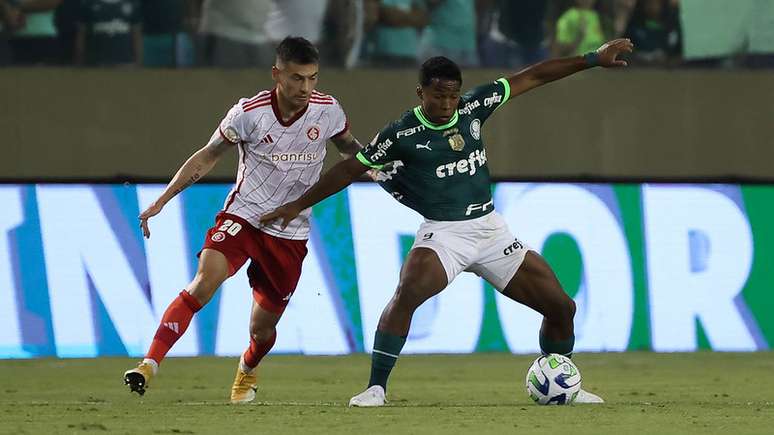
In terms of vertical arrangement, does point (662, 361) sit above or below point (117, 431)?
below

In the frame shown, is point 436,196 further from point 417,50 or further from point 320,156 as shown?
point 417,50

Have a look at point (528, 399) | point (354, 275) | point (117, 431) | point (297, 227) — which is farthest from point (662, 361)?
point (117, 431)

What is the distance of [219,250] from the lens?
10047 millimetres

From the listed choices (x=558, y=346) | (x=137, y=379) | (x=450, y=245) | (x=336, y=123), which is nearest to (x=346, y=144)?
(x=336, y=123)

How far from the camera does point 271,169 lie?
10305mm

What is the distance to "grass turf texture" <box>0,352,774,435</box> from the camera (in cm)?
867

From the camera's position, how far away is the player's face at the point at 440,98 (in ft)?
31.4

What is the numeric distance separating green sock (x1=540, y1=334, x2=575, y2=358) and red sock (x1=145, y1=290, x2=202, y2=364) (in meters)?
2.08

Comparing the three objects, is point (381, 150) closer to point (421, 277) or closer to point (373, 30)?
point (421, 277)

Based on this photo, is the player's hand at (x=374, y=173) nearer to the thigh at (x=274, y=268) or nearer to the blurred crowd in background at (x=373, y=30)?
the thigh at (x=274, y=268)

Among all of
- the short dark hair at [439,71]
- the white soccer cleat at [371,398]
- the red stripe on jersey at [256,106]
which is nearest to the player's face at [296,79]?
the red stripe on jersey at [256,106]

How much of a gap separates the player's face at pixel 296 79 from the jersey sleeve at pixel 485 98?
35.9 inches

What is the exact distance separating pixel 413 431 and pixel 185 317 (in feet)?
6.61

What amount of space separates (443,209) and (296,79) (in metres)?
1.18
